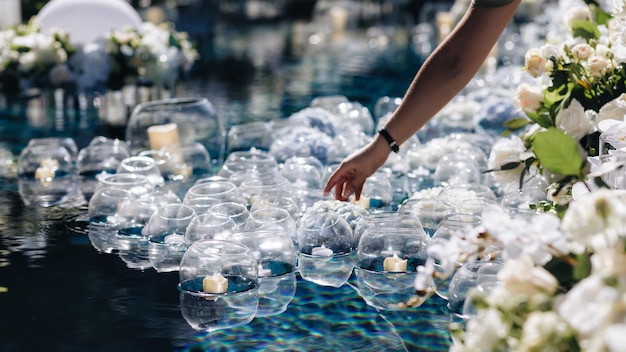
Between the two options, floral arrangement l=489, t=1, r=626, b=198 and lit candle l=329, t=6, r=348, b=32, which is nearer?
floral arrangement l=489, t=1, r=626, b=198

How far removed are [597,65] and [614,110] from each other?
0.51ft

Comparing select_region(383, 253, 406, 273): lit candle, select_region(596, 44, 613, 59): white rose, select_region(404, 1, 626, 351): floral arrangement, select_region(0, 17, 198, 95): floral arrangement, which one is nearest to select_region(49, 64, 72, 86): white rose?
select_region(0, 17, 198, 95): floral arrangement

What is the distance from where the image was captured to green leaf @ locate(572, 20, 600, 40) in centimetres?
299

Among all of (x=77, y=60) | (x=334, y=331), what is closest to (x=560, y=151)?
(x=334, y=331)

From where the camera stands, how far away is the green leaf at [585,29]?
9.82ft

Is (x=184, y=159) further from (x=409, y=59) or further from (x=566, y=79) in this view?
(x=409, y=59)

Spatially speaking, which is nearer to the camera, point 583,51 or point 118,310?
point 118,310

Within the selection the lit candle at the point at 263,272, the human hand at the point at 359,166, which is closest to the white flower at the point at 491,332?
the lit candle at the point at 263,272

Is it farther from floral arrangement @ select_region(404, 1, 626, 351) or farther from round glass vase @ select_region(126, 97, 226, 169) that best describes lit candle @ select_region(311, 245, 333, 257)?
round glass vase @ select_region(126, 97, 226, 169)

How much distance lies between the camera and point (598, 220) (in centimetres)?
141

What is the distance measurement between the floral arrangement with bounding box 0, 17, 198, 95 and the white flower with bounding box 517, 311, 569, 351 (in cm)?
457

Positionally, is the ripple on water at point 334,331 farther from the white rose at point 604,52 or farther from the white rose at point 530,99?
the white rose at point 604,52

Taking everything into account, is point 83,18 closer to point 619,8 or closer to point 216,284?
point 216,284

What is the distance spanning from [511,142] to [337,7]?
788 cm
